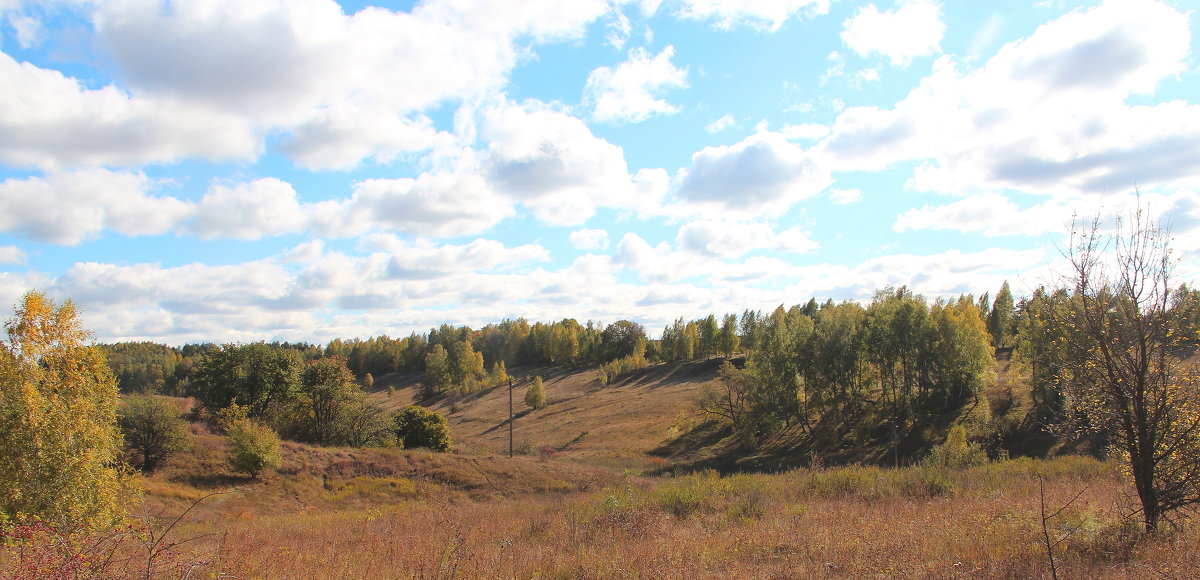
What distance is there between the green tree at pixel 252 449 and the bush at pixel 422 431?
15578 millimetres

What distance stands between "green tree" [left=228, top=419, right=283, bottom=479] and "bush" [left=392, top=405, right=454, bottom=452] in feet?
51.1

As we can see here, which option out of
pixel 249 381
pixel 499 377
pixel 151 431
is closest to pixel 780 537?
pixel 151 431

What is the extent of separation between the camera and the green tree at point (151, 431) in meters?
31.7

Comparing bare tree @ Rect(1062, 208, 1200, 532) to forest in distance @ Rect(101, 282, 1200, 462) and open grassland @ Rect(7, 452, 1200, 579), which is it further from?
forest in distance @ Rect(101, 282, 1200, 462)

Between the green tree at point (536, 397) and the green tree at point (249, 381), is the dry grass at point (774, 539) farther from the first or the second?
the green tree at point (536, 397)

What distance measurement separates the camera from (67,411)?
14.0 m

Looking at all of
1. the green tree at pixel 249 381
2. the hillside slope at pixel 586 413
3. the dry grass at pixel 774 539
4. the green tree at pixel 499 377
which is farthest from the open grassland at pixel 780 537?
the green tree at pixel 499 377

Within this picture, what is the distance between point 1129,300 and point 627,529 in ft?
28.6

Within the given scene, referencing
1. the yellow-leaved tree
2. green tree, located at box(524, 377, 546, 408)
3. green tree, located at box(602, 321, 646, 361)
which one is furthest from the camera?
green tree, located at box(602, 321, 646, 361)

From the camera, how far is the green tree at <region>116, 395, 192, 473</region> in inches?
1247

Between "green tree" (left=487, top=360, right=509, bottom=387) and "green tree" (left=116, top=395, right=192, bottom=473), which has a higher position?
"green tree" (left=116, top=395, right=192, bottom=473)

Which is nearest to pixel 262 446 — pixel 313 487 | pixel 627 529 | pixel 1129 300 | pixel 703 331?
pixel 313 487

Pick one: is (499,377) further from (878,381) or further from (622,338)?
(878,381)

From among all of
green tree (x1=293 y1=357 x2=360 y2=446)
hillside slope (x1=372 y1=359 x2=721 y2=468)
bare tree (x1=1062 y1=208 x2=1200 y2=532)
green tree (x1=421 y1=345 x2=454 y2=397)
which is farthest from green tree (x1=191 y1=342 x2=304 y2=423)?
green tree (x1=421 y1=345 x2=454 y2=397)
